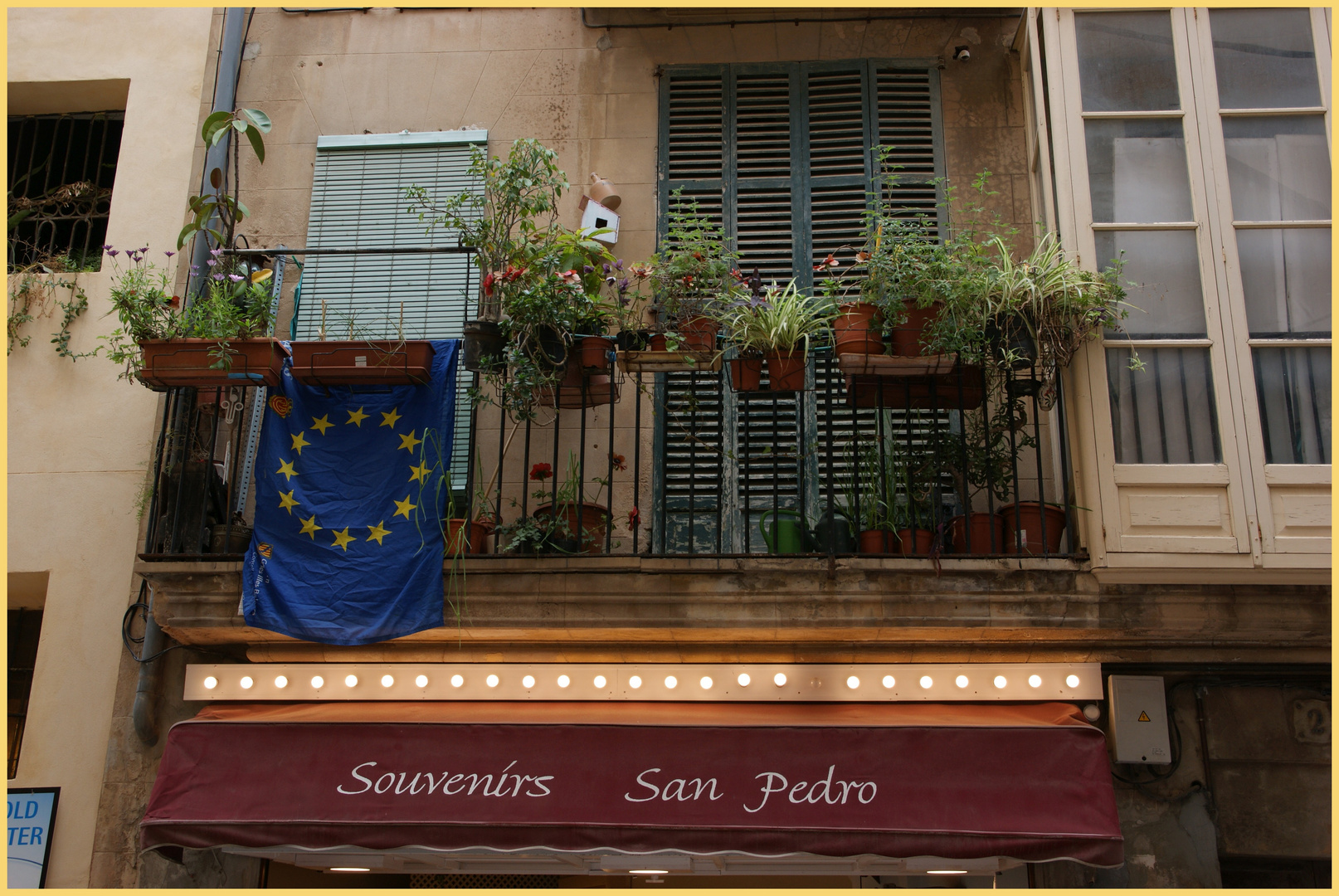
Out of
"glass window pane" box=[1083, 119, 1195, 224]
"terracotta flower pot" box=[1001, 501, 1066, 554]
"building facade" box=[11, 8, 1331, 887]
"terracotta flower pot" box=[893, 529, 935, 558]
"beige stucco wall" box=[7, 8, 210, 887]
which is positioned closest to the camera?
"building facade" box=[11, 8, 1331, 887]

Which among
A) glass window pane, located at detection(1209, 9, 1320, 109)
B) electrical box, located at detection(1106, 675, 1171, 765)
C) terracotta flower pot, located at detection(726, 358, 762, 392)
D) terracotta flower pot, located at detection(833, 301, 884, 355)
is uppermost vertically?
glass window pane, located at detection(1209, 9, 1320, 109)

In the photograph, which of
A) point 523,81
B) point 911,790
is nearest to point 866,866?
point 911,790

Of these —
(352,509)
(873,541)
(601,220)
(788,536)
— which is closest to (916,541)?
(873,541)

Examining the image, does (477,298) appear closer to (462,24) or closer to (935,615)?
(462,24)

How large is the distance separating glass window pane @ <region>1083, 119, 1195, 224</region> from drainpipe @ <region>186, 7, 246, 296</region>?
518 centimetres

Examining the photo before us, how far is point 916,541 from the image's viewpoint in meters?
5.24

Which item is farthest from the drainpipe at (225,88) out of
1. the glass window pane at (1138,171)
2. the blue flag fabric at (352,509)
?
the glass window pane at (1138,171)

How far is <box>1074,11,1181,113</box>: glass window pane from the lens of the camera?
5621 mm

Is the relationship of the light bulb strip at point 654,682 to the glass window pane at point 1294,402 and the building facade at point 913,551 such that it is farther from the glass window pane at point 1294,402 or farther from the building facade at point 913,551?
the glass window pane at point 1294,402

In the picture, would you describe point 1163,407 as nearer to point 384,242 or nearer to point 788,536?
point 788,536

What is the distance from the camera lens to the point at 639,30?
6.99 m

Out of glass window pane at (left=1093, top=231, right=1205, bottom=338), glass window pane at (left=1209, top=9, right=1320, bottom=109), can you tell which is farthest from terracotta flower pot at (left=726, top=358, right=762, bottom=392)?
glass window pane at (left=1209, top=9, right=1320, bottom=109)

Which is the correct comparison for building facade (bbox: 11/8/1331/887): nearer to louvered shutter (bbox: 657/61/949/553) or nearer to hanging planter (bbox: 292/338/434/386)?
louvered shutter (bbox: 657/61/949/553)

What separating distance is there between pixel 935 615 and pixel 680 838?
160 cm
